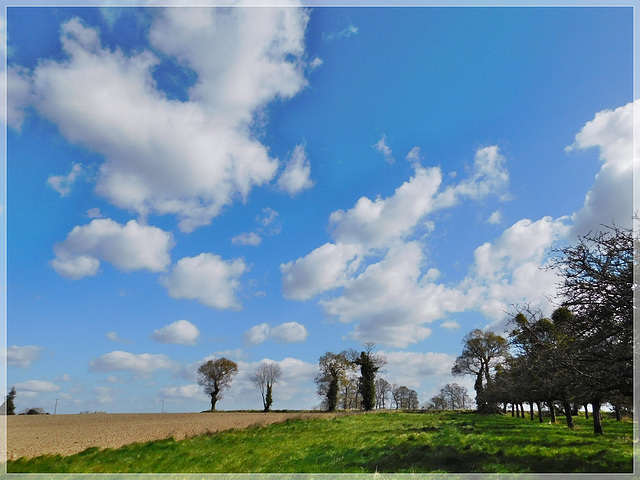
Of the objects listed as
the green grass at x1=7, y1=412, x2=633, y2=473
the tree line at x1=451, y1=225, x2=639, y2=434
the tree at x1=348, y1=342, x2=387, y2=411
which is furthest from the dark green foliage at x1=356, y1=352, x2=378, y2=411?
the tree line at x1=451, y1=225, x2=639, y2=434

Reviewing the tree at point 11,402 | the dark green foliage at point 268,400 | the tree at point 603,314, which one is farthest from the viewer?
the dark green foliage at point 268,400

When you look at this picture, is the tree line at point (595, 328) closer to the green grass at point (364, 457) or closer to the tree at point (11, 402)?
the green grass at point (364, 457)

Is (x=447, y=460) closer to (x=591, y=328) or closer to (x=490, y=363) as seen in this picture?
(x=591, y=328)

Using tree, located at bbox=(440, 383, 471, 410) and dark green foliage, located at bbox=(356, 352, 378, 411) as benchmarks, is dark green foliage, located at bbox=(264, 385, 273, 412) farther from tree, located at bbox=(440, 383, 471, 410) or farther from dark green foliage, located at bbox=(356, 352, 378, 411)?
tree, located at bbox=(440, 383, 471, 410)

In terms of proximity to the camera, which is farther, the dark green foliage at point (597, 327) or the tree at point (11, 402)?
the tree at point (11, 402)

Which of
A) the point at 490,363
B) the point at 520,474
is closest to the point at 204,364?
the point at 490,363

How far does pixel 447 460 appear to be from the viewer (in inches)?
619

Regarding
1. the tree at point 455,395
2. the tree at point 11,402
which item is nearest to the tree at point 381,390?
the tree at point 455,395

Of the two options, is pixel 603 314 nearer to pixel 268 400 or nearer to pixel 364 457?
pixel 364 457

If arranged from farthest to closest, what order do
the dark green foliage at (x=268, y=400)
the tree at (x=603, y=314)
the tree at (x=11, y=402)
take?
the dark green foliage at (x=268, y=400)
the tree at (x=11, y=402)
the tree at (x=603, y=314)

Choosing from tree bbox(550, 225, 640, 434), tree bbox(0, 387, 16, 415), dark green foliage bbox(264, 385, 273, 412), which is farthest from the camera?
dark green foliage bbox(264, 385, 273, 412)

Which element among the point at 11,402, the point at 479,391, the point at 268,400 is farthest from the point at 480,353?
the point at 11,402

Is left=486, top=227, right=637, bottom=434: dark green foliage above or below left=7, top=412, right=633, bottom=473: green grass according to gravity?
above

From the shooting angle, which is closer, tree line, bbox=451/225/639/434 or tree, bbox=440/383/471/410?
tree line, bbox=451/225/639/434
